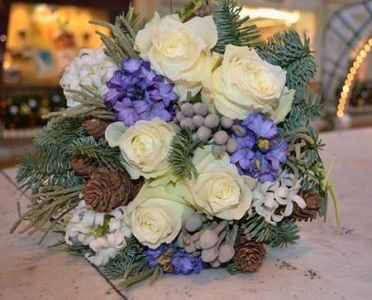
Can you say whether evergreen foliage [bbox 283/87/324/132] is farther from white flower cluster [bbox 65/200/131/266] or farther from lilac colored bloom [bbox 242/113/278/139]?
white flower cluster [bbox 65/200/131/266]

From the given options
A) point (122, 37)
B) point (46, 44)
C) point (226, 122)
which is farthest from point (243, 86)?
point (46, 44)

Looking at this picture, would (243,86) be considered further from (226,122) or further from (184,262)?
(184,262)

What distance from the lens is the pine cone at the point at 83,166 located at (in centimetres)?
52

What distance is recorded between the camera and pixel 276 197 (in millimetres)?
489

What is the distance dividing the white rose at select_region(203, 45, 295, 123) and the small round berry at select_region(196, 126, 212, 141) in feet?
0.08

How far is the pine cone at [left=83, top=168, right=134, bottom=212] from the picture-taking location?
18.8 inches

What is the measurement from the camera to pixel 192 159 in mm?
482

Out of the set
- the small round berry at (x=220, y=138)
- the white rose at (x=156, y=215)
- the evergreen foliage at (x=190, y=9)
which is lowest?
the white rose at (x=156, y=215)

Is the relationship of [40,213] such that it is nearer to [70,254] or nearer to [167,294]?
[70,254]

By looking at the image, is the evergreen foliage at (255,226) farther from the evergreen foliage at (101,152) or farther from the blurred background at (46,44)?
the blurred background at (46,44)

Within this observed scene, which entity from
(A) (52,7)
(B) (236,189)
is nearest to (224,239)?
(B) (236,189)

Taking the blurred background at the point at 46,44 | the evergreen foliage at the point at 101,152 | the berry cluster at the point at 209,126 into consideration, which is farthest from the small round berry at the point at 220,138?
the blurred background at the point at 46,44

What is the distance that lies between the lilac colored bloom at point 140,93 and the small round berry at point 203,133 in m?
0.03

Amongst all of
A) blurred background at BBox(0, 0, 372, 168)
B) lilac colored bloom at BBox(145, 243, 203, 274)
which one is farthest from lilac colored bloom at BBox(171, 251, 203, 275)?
blurred background at BBox(0, 0, 372, 168)
